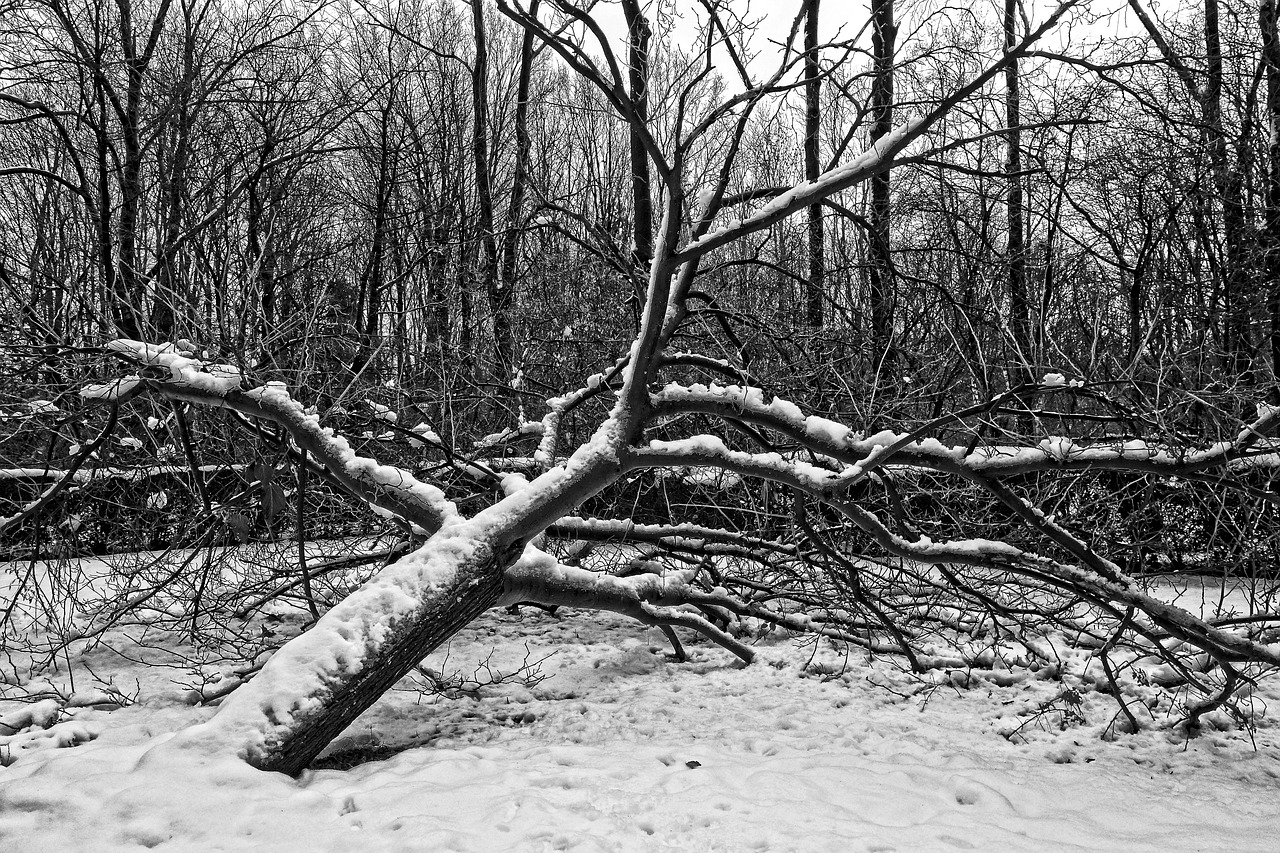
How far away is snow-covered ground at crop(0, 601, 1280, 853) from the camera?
2383 mm

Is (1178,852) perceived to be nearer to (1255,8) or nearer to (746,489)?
(746,489)

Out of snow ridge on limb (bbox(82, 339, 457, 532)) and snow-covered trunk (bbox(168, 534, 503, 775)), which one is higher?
snow ridge on limb (bbox(82, 339, 457, 532))

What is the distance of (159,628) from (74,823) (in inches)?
150

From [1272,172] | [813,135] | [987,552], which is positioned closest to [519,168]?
[813,135]

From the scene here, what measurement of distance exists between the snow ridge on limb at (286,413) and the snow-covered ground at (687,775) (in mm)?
1021

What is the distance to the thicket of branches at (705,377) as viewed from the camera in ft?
11.5

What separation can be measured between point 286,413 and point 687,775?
88.2 inches

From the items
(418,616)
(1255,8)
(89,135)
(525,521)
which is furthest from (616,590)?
(89,135)

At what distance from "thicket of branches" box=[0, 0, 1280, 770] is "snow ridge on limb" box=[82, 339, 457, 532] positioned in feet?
0.06

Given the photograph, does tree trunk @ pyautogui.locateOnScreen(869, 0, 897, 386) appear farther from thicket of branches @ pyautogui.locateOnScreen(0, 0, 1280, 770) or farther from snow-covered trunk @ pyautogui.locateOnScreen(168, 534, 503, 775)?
snow-covered trunk @ pyautogui.locateOnScreen(168, 534, 503, 775)

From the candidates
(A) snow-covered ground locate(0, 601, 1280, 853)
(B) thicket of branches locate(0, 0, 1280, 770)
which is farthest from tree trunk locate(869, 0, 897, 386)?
(A) snow-covered ground locate(0, 601, 1280, 853)

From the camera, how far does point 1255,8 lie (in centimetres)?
812

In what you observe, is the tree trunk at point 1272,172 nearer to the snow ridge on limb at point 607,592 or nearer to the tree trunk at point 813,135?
the tree trunk at point 813,135

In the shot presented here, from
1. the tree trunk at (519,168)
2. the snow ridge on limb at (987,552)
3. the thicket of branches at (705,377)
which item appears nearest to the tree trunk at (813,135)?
the thicket of branches at (705,377)
